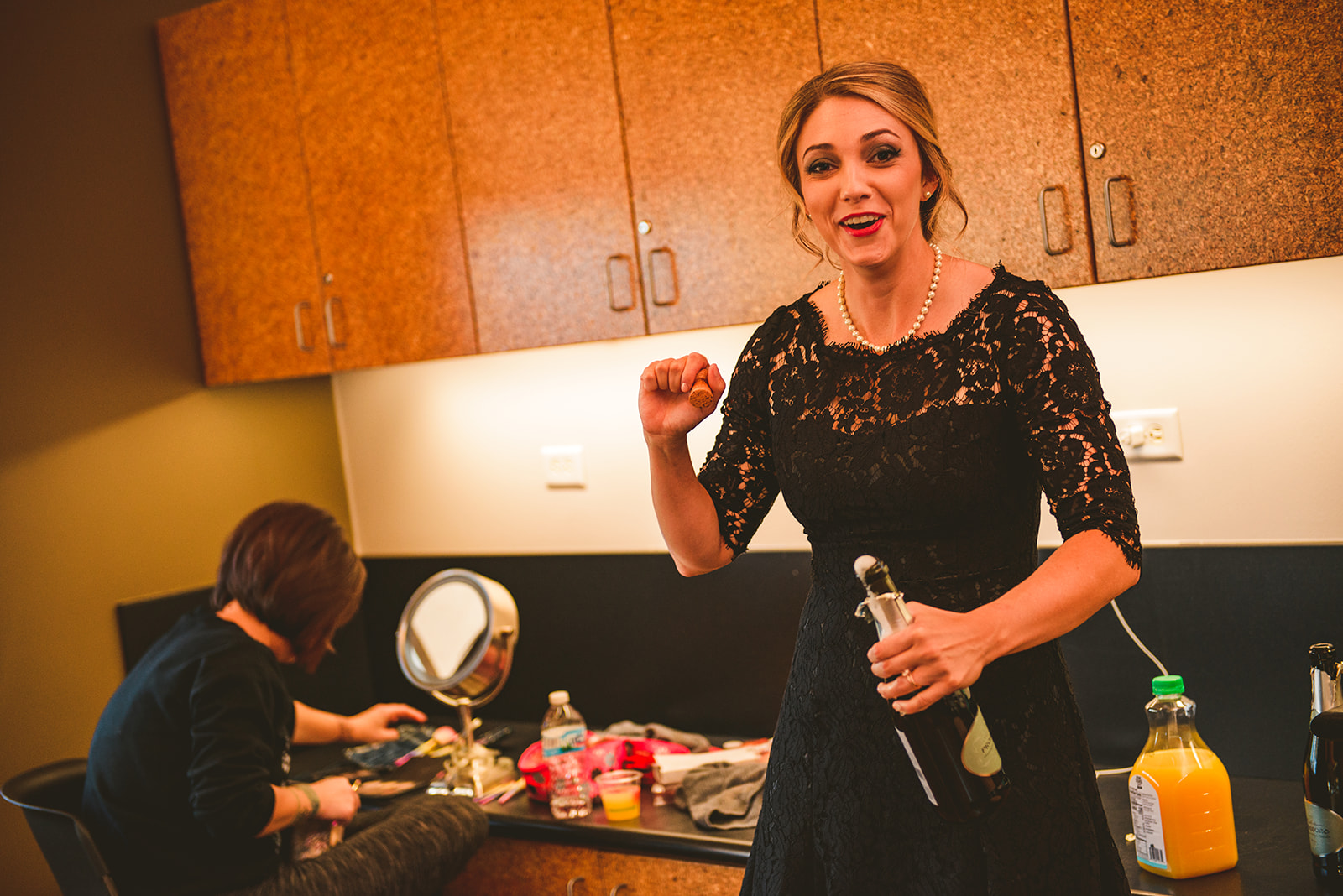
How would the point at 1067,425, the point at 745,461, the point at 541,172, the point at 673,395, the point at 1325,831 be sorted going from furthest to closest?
the point at 541,172 → the point at 1325,831 → the point at 745,461 → the point at 673,395 → the point at 1067,425

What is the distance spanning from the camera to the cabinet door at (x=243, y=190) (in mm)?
2354

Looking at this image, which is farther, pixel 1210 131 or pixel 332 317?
pixel 332 317

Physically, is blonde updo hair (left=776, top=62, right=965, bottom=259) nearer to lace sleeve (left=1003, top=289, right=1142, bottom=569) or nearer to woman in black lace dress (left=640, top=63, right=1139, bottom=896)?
woman in black lace dress (left=640, top=63, right=1139, bottom=896)

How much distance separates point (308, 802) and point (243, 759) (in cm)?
19

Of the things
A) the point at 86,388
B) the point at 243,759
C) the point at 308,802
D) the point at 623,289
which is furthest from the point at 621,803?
the point at 86,388

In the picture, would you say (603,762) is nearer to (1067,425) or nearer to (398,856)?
(398,856)

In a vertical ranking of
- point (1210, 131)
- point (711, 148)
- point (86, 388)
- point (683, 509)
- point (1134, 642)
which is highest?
point (711, 148)

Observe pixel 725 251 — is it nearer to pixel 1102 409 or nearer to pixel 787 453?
pixel 787 453

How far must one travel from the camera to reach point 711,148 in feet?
6.10

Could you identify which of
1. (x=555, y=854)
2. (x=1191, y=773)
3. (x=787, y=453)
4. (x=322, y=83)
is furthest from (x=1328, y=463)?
(x=322, y=83)

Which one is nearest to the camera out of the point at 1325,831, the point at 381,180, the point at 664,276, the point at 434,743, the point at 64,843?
the point at 1325,831

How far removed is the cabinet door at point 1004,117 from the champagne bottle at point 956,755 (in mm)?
816

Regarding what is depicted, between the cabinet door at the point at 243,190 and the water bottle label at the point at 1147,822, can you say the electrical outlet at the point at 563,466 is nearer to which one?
the cabinet door at the point at 243,190

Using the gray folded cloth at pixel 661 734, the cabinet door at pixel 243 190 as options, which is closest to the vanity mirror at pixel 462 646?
the gray folded cloth at pixel 661 734
